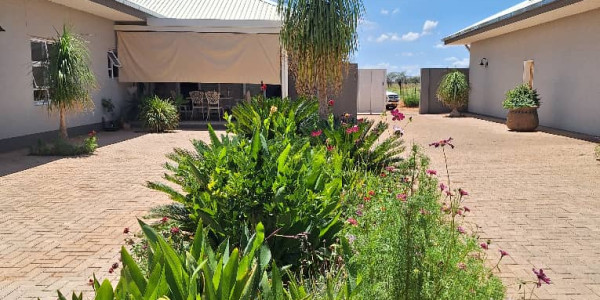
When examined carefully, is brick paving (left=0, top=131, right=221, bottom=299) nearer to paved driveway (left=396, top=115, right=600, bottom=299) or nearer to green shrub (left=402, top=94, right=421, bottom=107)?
paved driveway (left=396, top=115, right=600, bottom=299)

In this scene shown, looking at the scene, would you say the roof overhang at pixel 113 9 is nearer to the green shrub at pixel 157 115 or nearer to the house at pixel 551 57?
the green shrub at pixel 157 115

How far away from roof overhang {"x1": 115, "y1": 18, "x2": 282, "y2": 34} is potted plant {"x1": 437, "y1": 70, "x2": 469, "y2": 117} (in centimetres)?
872

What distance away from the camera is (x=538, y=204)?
6109 mm

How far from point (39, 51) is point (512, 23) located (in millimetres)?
12973

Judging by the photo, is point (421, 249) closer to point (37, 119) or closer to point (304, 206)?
point (304, 206)

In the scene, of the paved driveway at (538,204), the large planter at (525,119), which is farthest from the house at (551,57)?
the paved driveway at (538,204)

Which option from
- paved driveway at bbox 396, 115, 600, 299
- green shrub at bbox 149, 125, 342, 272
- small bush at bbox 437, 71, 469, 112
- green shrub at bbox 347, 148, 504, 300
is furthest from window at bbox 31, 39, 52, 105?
small bush at bbox 437, 71, 469, 112

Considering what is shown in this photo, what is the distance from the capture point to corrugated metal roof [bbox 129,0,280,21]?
17.0 meters

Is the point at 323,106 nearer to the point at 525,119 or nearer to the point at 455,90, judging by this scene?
the point at 525,119

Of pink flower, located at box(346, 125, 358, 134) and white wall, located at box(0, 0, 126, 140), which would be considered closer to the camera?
pink flower, located at box(346, 125, 358, 134)

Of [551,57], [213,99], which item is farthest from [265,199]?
[213,99]

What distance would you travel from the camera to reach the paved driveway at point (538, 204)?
401 centimetres

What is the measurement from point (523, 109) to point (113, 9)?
1149 centimetres

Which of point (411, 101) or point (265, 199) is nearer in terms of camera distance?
point (265, 199)
